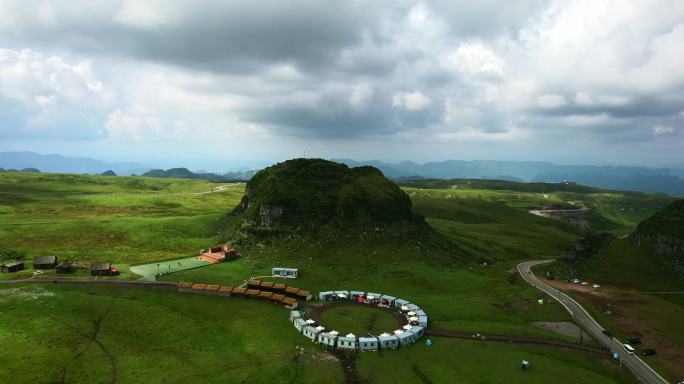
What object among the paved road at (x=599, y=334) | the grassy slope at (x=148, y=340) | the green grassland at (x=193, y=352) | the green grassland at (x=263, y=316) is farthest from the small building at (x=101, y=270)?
the paved road at (x=599, y=334)

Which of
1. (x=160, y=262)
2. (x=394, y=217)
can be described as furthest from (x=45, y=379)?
(x=394, y=217)

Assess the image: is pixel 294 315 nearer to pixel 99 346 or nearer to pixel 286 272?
pixel 286 272

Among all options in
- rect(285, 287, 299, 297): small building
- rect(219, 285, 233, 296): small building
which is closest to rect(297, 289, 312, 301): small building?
rect(285, 287, 299, 297): small building

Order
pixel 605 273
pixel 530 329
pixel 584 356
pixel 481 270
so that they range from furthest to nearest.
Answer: pixel 481 270, pixel 605 273, pixel 530 329, pixel 584 356

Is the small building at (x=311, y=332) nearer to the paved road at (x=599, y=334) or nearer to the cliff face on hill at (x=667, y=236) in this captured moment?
the paved road at (x=599, y=334)

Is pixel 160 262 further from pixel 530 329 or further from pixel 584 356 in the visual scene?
pixel 584 356

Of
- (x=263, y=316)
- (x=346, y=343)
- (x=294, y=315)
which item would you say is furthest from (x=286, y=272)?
(x=346, y=343)
